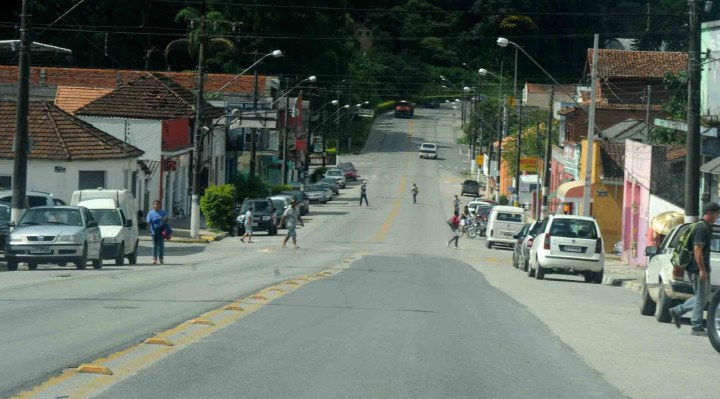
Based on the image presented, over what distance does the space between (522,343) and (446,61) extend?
136864 mm

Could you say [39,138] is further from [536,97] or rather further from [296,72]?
[536,97]


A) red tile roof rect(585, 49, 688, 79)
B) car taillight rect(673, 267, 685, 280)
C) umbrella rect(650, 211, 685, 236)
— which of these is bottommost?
car taillight rect(673, 267, 685, 280)

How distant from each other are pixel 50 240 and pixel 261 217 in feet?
90.7

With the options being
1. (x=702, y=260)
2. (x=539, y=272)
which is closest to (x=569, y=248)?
(x=539, y=272)

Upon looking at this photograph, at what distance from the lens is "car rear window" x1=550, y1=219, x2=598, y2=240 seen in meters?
30.9

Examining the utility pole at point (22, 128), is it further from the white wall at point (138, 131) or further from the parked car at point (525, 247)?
the white wall at point (138, 131)

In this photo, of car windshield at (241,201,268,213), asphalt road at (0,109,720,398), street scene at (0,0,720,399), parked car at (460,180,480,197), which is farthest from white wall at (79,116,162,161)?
parked car at (460,180,480,197)

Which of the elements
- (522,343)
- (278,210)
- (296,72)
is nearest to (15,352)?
(522,343)

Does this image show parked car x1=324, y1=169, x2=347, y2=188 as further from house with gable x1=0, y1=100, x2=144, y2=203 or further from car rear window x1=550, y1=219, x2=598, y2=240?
car rear window x1=550, y1=219, x2=598, y2=240

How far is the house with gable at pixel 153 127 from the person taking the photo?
59438 millimetres

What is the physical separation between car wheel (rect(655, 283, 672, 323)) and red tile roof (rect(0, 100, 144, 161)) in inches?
1385

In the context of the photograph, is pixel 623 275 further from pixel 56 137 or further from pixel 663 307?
pixel 56 137

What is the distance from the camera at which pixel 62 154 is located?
163 ft

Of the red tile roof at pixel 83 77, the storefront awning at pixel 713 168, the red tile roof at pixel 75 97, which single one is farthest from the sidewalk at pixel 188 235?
the red tile roof at pixel 83 77
